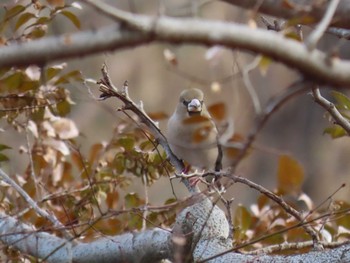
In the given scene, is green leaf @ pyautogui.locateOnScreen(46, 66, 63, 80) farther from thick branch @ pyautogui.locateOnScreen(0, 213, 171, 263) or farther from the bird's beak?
the bird's beak

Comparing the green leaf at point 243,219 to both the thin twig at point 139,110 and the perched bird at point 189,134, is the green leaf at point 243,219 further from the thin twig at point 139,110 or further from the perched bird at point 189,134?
the thin twig at point 139,110

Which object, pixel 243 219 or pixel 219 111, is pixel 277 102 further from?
pixel 243 219

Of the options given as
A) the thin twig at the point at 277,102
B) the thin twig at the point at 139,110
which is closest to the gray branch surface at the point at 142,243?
the thin twig at the point at 139,110

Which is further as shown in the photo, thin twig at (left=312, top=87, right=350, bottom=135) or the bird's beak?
the bird's beak

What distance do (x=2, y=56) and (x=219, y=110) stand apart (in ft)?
1.57

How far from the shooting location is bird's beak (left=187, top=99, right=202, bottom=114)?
10.2ft

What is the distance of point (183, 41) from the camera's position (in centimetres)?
121

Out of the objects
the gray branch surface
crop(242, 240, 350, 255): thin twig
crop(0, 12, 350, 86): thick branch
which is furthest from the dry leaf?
crop(0, 12, 350, 86): thick branch

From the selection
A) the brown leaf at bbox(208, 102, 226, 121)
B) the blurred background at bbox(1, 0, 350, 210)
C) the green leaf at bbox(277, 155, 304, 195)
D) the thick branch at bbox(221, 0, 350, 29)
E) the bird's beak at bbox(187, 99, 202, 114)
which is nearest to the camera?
the thick branch at bbox(221, 0, 350, 29)

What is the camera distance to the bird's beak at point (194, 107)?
3098 mm

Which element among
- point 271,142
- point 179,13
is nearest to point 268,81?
point 271,142

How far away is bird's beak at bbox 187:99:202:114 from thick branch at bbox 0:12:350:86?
188 centimetres

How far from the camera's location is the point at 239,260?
6.82ft

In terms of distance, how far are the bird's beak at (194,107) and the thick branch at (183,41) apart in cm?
188
